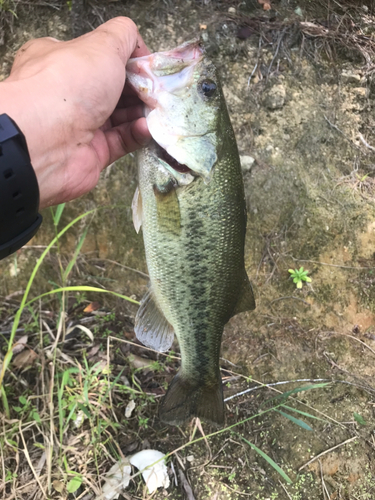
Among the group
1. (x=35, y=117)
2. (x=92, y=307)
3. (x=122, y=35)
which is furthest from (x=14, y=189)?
(x=92, y=307)

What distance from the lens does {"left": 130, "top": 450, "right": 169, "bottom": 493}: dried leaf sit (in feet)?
7.95

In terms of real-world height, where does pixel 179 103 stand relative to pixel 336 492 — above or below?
above

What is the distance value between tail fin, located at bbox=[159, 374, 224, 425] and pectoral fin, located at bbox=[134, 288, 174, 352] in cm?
25

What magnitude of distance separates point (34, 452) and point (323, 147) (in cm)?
336

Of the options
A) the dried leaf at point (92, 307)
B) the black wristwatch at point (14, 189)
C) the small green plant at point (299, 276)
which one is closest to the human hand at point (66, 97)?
the black wristwatch at point (14, 189)

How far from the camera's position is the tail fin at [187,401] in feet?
6.76

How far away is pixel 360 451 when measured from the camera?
267 cm

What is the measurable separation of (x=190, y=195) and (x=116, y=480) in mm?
2069

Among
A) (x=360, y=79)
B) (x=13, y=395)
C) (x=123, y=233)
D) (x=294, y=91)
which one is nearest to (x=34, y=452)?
(x=13, y=395)

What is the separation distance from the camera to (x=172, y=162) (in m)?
1.77

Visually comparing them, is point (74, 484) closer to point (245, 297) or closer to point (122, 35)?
point (245, 297)

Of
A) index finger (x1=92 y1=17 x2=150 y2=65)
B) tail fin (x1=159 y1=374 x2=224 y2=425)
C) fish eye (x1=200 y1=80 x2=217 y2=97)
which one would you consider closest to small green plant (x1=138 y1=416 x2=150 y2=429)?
tail fin (x1=159 y1=374 x2=224 y2=425)

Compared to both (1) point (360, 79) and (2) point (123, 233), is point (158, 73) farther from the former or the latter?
(1) point (360, 79)

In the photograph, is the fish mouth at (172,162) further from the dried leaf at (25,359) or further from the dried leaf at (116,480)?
the dried leaf at (116,480)
